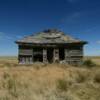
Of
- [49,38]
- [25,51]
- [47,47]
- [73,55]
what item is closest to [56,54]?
[47,47]

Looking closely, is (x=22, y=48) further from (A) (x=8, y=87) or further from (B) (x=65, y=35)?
(A) (x=8, y=87)

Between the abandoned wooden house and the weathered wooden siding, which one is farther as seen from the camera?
the weathered wooden siding

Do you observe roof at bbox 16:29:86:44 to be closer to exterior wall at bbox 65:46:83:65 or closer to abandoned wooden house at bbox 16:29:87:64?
abandoned wooden house at bbox 16:29:87:64

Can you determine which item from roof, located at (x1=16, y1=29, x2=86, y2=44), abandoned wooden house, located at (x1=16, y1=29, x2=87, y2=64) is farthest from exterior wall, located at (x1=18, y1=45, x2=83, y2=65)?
roof, located at (x1=16, y1=29, x2=86, y2=44)

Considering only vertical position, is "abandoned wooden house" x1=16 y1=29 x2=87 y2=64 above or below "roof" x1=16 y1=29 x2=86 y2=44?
below

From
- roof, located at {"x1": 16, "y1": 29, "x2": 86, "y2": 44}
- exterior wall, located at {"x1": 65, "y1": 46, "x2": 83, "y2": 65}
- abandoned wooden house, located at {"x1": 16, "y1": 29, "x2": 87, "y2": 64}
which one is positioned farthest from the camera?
exterior wall, located at {"x1": 65, "y1": 46, "x2": 83, "y2": 65}

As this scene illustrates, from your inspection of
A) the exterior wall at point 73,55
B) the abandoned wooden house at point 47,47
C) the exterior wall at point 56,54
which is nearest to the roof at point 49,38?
the abandoned wooden house at point 47,47

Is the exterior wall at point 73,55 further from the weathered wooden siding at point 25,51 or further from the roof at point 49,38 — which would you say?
the weathered wooden siding at point 25,51

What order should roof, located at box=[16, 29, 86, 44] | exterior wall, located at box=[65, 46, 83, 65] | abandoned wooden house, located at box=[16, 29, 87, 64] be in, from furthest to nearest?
1. exterior wall, located at box=[65, 46, 83, 65]
2. roof, located at box=[16, 29, 86, 44]
3. abandoned wooden house, located at box=[16, 29, 87, 64]

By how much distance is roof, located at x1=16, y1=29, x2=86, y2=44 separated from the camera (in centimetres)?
2430

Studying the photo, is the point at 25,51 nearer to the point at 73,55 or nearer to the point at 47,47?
the point at 47,47

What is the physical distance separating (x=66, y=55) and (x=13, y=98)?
61.6ft

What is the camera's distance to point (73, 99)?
6148 millimetres

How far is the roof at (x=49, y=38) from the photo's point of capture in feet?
79.7
